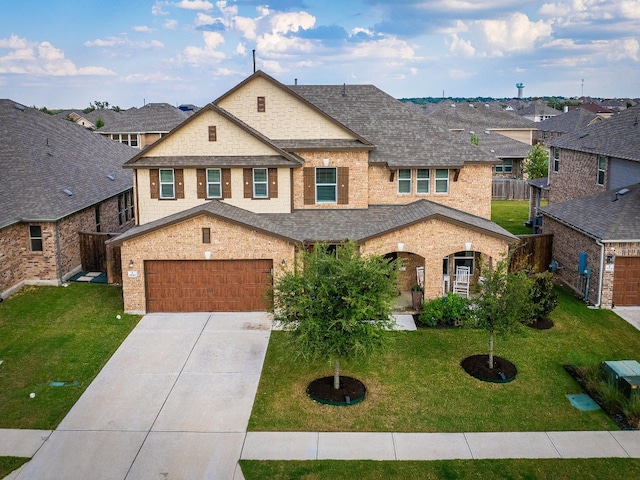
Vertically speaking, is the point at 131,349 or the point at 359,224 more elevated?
the point at 359,224

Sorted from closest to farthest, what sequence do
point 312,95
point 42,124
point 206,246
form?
point 206,246 < point 312,95 < point 42,124

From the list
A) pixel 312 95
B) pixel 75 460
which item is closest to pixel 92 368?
pixel 75 460

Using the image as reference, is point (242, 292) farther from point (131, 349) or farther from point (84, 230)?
point (84, 230)

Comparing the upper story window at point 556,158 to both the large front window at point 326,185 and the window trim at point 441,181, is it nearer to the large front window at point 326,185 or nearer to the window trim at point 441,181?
the window trim at point 441,181

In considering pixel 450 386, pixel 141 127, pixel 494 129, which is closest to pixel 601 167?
pixel 450 386

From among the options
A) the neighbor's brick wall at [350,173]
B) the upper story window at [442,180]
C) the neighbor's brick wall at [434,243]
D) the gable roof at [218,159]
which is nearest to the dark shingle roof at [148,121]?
the gable roof at [218,159]

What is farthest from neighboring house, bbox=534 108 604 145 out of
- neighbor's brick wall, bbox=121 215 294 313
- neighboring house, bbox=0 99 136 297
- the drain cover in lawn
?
the drain cover in lawn

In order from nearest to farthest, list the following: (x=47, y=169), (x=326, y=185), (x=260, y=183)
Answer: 1. (x=260, y=183)
2. (x=326, y=185)
3. (x=47, y=169)

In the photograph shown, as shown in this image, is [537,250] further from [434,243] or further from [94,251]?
[94,251]
